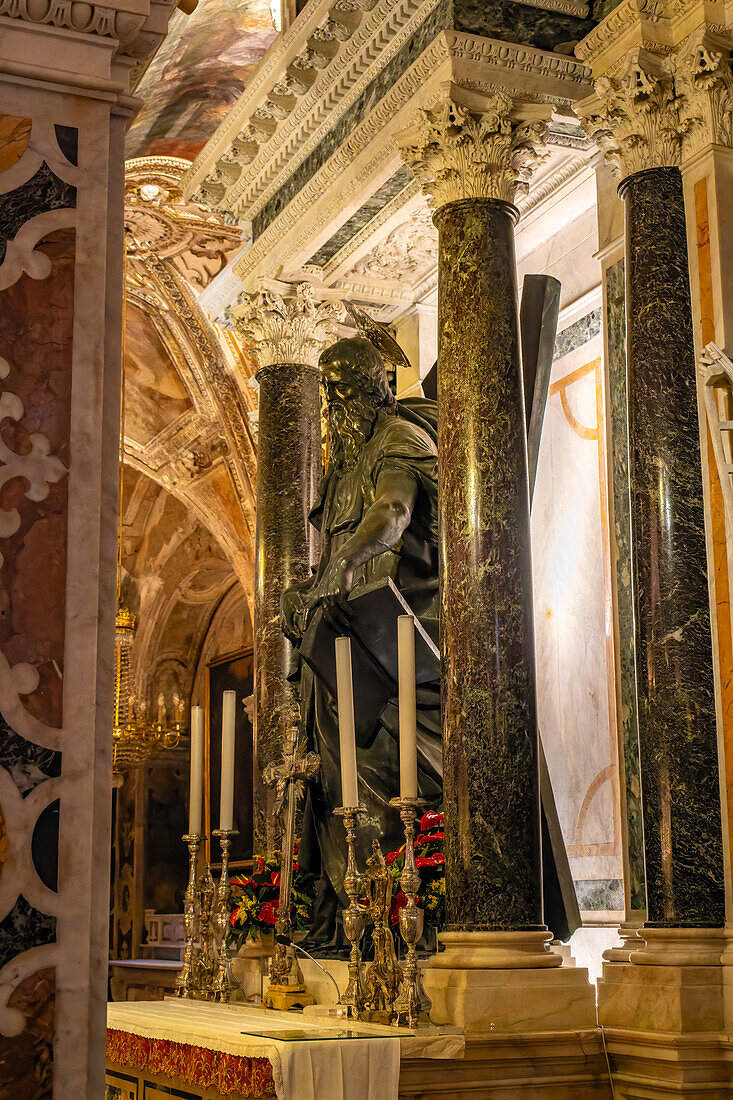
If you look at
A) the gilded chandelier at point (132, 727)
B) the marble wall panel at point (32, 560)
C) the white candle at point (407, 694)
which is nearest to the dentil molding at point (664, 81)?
the white candle at point (407, 694)

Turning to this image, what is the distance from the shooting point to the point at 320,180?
810 cm

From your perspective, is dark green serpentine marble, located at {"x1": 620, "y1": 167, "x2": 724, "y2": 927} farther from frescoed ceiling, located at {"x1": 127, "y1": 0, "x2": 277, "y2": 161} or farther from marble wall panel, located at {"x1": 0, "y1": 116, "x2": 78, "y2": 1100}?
frescoed ceiling, located at {"x1": 127, "y1": 0, "x2": 277, "y2": 161}

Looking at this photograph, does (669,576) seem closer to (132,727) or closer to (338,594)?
(338,594)

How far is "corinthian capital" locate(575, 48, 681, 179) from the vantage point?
590 centimetres

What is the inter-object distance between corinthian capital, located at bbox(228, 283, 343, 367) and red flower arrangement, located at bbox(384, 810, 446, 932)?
3.96 m

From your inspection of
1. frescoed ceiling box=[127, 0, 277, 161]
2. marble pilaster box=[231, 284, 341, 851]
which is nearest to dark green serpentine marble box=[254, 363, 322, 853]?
marble pilaster box=[231, 284, 341, 851]

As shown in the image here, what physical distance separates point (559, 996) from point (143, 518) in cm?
1431

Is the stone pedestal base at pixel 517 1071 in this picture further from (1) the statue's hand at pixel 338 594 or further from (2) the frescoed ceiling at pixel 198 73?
(2) the frescoed ceiling at pixel 198 73

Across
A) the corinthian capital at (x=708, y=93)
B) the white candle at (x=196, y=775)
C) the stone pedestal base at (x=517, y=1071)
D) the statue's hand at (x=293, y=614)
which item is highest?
the corinthian capital at (x=708, y=93)

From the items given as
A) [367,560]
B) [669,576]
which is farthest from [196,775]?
[669,576]

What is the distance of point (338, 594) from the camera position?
634 centimetres

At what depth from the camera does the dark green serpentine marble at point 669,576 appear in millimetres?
5223

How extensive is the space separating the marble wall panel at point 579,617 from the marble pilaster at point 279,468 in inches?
62.5

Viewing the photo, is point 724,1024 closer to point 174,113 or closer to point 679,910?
point 679,910
